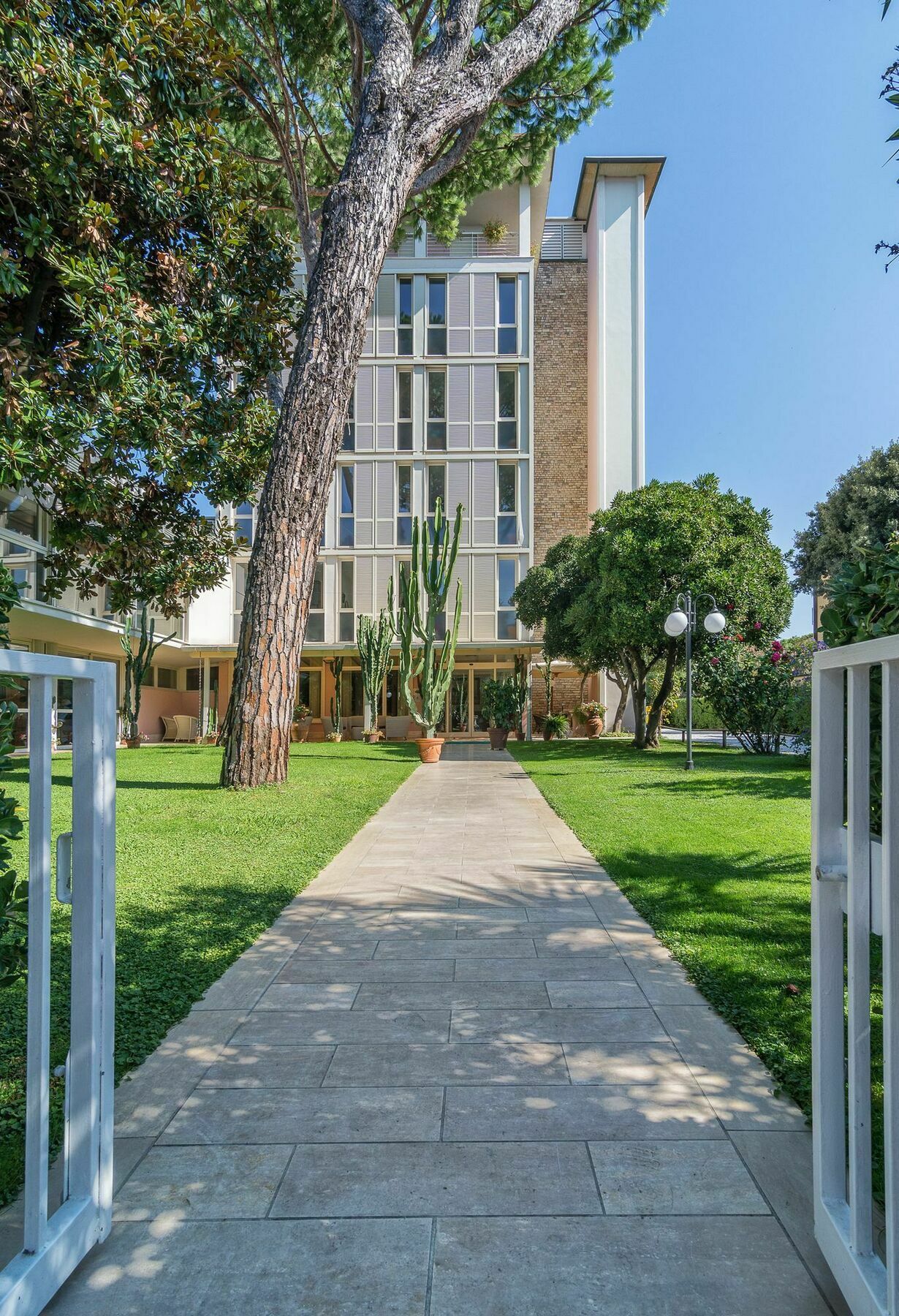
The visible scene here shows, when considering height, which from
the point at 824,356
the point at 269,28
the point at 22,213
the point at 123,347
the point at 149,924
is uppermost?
A: the point at 269,28

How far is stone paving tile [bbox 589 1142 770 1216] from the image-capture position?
1.96 meters

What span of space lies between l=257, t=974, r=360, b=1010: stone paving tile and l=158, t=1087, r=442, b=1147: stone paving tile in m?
0.72

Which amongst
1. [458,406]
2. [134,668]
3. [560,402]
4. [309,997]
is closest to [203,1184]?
[309,997]

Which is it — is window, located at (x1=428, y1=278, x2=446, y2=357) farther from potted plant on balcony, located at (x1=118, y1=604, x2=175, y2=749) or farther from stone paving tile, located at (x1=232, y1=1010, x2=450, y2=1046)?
stone paving tile, located at (x1=232, y1=1010, x2=450, y2=1046)

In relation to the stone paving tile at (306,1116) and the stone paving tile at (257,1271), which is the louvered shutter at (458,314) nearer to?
the stone paving tile at (306,1116)

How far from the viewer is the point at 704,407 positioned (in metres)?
22.7

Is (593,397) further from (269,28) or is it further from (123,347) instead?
Result: (123,347)

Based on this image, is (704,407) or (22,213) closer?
(22,213)

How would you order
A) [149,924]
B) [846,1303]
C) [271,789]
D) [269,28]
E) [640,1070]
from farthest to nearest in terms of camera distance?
[269,28] → [271,789] → [149,924] → [640,1070] → [846,1303]

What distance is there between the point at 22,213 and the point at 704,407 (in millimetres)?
18918

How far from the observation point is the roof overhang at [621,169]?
28375 millimetres

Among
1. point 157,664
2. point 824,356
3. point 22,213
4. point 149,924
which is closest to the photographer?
point 149,924

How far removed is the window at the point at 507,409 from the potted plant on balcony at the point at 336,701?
907cm

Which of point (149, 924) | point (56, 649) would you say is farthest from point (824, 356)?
point (56, 649)
